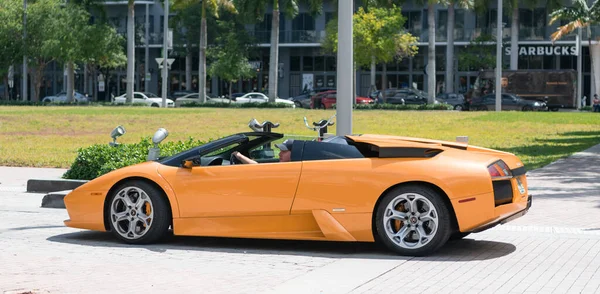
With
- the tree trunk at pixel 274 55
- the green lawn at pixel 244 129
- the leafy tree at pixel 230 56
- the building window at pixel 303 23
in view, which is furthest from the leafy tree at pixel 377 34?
the building window at pixel 303 23

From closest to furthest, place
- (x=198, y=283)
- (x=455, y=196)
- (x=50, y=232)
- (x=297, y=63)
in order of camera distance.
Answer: (x=198, y=283) < (x=455, y=196) < (x=50, y=232) < (x=297, y=63)

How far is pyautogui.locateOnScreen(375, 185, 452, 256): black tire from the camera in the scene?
9.06 metres

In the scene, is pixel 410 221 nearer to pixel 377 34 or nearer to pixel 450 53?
pixel 377 34

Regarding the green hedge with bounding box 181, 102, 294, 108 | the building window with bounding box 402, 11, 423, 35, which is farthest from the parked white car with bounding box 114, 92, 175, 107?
the building window with bounding box 402, 11, 423, 35

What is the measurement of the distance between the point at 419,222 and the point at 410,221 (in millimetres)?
81

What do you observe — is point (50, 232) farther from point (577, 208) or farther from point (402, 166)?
point (577, 208)

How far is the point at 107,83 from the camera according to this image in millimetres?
88625

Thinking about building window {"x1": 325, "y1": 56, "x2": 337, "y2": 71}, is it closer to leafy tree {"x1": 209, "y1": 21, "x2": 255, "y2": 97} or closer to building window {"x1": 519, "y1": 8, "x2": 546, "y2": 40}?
leafy tree {"x1": 209, "y1": 21, "x2": 255, "y2": 97}

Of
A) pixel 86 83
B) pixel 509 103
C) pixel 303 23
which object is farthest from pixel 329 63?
pixel 509 103

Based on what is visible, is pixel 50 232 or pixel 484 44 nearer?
pixel 50 232

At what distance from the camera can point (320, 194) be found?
9414 millimetres

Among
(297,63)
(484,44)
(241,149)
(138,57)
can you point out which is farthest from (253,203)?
(138,57)

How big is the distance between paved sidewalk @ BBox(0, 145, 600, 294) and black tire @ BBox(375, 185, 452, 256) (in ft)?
0.33

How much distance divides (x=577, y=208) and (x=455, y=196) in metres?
4.59
